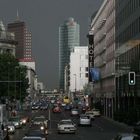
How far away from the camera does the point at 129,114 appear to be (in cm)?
8350

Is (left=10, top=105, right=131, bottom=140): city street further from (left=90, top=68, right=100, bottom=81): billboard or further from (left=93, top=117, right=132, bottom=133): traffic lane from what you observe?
(left=90, top=68, right=100, bottom=81): billboard

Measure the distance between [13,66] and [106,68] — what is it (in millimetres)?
24104

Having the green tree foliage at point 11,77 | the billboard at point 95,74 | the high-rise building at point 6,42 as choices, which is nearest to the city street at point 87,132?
the green tree foliage at point 11,77

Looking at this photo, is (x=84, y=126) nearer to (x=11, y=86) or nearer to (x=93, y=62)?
(x=11, y=86)

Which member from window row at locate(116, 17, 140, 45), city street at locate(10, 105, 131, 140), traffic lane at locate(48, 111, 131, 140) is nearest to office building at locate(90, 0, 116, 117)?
window row at locate(116, 17, 140, 45)

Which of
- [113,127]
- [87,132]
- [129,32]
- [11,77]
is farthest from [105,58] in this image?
[87,132]

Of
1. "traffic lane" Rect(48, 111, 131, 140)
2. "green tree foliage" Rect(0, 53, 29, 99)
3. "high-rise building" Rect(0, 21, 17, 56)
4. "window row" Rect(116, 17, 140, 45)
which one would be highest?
"high-rise building" Rect(0, 21, 17, 56)

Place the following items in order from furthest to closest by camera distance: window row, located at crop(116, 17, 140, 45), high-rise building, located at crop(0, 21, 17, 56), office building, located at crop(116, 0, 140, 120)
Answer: high-rise building, located at crop(0, 21, 17, 56) → window row, located at crop(116, 17, 140, 45) → office building, located at crop(116, 0, 140, 120)

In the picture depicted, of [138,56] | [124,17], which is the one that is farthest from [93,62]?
[138,56]

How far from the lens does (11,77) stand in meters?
143

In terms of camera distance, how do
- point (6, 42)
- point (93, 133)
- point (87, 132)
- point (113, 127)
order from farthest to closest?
1. point (6, 42)
2. point (113, 127)
3. point (87, 132)
4. point (93, 133)

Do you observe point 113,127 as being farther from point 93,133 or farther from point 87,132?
point 93,133

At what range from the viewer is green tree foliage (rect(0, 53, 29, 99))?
455 ft

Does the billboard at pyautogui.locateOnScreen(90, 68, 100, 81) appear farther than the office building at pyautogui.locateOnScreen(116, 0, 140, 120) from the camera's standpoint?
Yes
